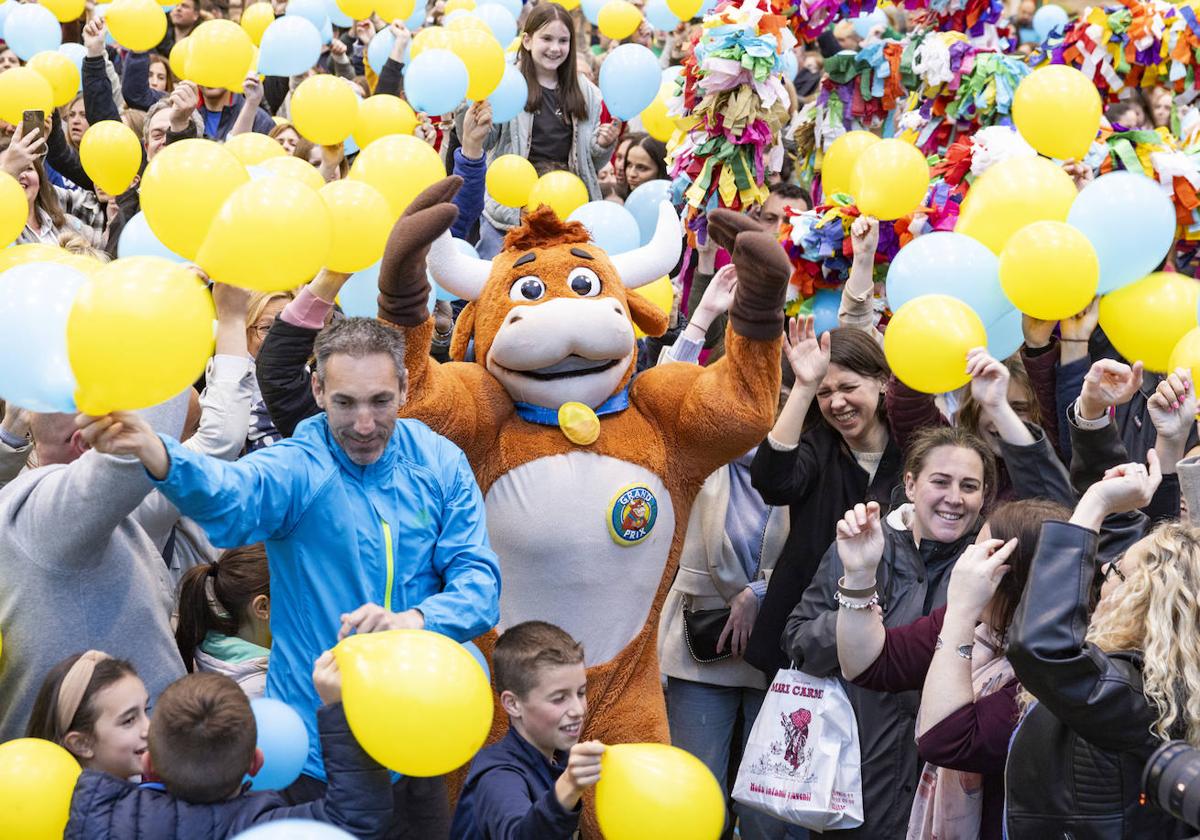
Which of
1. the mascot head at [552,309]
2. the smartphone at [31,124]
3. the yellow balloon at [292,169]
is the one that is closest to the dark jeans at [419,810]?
the mascot head at [552,309]

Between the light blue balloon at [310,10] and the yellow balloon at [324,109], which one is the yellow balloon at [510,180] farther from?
the light blue balloon at [310,10]

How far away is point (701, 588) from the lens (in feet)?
13.6

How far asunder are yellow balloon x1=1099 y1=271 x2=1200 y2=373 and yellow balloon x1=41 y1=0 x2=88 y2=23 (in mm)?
5190

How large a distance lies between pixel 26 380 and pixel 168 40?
6086 mm

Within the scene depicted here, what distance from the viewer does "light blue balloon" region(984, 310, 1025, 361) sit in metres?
3.84

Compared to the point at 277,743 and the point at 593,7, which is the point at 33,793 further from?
the point at 593,7

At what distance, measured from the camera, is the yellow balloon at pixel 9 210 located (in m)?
3.77

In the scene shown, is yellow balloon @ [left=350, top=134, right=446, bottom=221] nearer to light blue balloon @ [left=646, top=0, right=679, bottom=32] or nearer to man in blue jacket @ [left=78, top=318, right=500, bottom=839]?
man in blue jacket @ [left=78, top=318, right=500, bottom=839]

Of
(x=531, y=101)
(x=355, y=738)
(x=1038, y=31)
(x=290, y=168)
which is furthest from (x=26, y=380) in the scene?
(x=1038, y=31)

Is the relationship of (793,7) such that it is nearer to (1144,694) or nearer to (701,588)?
(701,588)

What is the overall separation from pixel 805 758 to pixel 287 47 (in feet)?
12.1

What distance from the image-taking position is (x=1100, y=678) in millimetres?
2412

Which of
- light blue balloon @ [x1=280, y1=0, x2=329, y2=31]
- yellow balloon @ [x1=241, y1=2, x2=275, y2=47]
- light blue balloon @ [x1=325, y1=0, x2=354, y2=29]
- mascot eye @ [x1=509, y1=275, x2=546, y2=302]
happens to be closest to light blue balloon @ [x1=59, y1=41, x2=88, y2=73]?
yellow balloon @ [x1=241, y1=2, x2=275, y2=47]

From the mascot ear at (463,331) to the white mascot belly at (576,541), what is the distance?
43 centimetres
